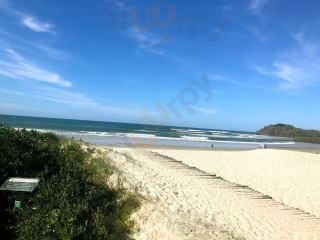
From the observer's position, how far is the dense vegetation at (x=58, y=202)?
Result: 422cm

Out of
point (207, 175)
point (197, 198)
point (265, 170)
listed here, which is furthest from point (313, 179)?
point (197, 198)

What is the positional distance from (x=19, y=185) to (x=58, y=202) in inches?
30.2

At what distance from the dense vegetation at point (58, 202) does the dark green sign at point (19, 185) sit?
348mm

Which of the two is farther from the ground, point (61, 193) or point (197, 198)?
point (61, 193)

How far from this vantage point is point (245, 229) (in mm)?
6086

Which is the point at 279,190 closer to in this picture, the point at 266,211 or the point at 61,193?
the point at 266,211

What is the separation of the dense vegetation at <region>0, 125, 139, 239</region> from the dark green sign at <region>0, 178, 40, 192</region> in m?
0.35

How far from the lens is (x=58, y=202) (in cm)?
471

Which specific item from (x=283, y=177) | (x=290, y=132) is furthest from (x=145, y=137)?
(x=290, y=132)

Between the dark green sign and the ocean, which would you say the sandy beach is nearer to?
the dark green sign

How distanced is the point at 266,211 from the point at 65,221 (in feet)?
21.0

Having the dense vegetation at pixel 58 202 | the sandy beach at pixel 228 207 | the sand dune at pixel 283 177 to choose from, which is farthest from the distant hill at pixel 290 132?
the dense vegetation at pixel 58 202

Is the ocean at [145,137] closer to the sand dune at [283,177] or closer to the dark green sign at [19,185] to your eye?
the sand dune at [283,177]

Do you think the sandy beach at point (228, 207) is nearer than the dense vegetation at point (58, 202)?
No
